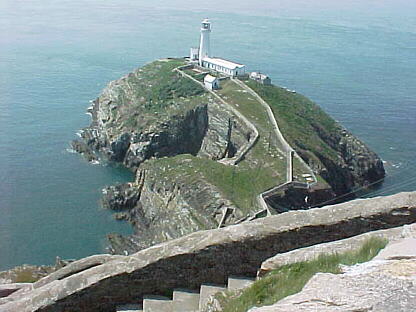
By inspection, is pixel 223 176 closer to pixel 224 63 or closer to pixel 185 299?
pixel 185 299

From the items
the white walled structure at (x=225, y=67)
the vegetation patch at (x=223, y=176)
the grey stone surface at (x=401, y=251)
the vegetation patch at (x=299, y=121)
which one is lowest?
the vegetation patch at (x=223, y=176)

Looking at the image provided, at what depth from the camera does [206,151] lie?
60906 mm

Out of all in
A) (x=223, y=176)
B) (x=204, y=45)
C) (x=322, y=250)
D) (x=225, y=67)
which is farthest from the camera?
(x=204, y=45)

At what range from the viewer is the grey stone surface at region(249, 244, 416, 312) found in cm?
489

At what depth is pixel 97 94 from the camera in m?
83.4

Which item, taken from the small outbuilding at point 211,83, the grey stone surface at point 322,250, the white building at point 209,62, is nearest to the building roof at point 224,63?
the white building at point 209,62

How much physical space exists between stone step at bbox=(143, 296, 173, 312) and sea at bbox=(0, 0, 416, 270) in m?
30.5

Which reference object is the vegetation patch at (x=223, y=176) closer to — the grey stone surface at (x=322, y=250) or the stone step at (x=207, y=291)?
the stone step at (x=207, y=291)

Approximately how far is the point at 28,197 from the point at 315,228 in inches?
1714

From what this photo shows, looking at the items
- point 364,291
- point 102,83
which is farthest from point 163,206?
point 102,83

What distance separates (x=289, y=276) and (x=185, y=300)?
3.10m

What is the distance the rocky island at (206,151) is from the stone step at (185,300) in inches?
1015

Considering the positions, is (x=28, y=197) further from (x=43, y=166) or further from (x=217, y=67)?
(x=217, y=67)

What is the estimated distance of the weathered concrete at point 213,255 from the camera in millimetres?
10312
